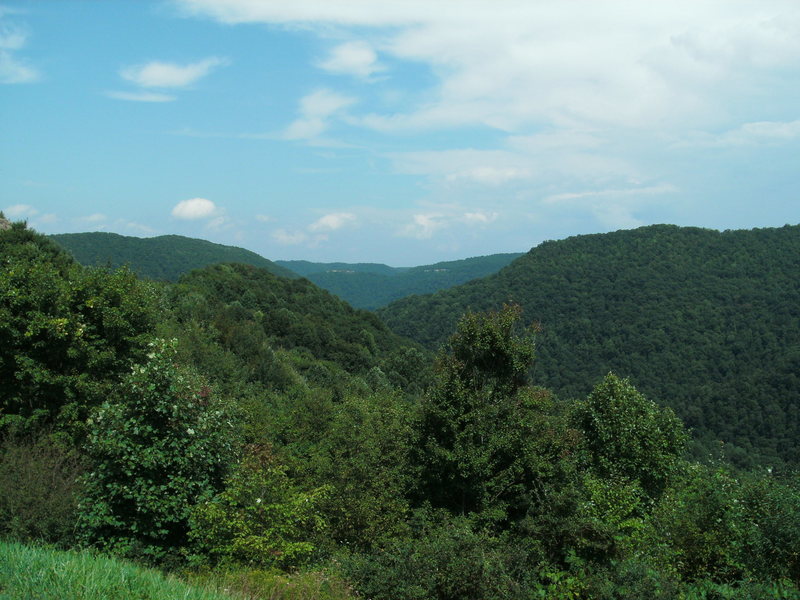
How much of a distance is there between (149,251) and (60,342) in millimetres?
130027

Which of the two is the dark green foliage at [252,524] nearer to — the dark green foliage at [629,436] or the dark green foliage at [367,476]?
the dark green foliage at [367,476]

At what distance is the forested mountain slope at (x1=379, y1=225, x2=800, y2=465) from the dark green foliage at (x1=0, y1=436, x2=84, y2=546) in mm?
63973

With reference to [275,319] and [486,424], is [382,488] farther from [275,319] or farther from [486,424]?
[275,319]

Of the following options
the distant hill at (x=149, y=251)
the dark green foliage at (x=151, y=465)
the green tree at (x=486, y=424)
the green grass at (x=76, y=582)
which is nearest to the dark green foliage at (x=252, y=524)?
the dark green foliage at (x=151, y=465)

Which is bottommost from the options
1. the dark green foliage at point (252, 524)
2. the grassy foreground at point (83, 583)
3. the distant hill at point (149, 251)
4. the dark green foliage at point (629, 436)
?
the dark green foliage at point (629, 436)

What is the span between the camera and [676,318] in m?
102

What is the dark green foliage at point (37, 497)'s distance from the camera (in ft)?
28.5

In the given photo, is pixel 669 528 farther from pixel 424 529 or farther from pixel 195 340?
pixel 195 340

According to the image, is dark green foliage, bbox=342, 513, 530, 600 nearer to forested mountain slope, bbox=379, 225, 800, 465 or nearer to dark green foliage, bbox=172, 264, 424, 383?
dark green foliage, bbox=172, 264, 424, 383

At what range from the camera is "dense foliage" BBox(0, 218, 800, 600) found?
8500 mm

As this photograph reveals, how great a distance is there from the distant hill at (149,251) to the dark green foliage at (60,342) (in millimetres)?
99187

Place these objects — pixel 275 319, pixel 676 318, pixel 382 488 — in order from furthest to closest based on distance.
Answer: pixel 676 318 < pixel 275 319 < pixel 382 488

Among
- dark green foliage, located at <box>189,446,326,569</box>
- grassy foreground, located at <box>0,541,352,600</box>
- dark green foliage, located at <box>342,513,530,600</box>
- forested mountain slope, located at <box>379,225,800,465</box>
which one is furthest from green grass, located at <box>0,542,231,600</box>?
forested mountain slope, located at <box>379,225,800,465</box>

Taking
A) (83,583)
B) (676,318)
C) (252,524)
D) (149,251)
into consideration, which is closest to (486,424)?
(252,524)
